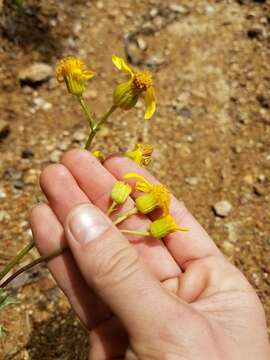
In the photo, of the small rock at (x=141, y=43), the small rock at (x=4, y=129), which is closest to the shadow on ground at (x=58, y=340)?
the small rock at (x=4, y=129)

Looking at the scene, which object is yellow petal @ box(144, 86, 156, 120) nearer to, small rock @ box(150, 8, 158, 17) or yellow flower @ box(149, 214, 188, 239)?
yellow flower @ box(149, 214, 188, 239)

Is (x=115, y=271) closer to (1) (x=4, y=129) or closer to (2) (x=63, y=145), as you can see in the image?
(2) (x=63, y=145)

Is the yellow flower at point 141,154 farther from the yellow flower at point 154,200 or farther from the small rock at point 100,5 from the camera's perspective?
the small rock at point 100,5

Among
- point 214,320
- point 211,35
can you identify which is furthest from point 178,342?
point 211,35

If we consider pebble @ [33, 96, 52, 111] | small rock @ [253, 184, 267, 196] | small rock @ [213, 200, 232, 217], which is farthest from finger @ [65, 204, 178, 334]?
pebble @ [33, 96, 52, 111]

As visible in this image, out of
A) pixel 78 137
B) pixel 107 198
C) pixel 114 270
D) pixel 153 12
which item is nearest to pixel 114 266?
pixel 114 270

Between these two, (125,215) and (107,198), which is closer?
(125,215)
